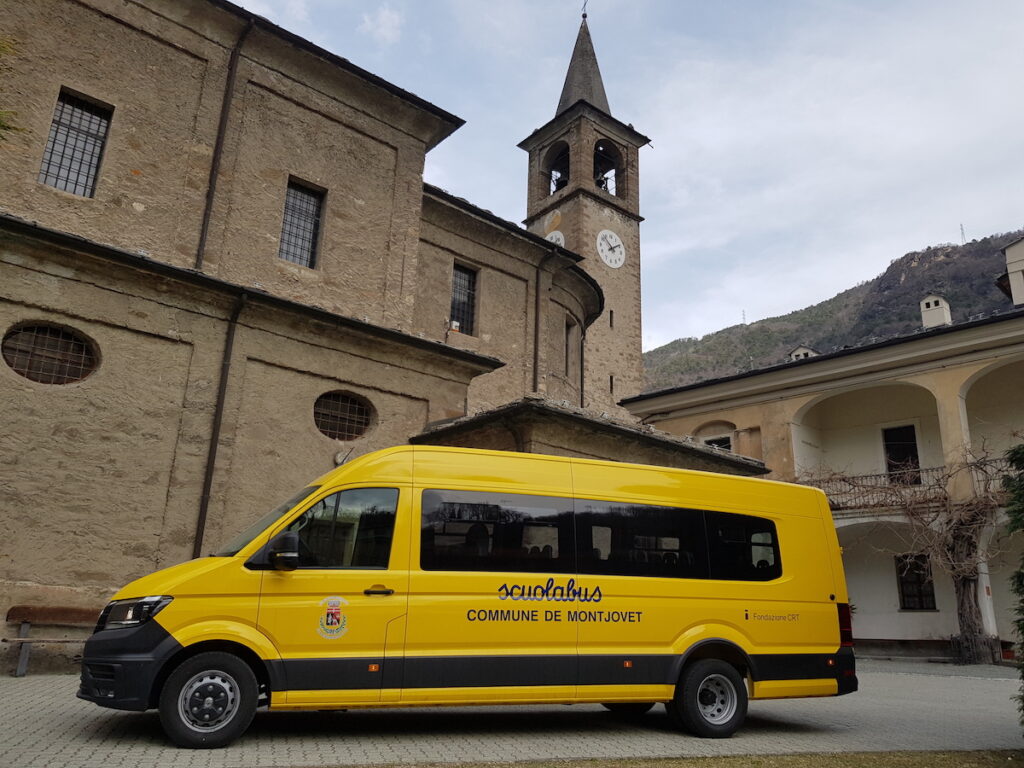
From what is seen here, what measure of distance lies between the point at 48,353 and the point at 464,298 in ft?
32.1

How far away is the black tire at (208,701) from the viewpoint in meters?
5.41

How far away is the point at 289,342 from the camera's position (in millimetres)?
11891

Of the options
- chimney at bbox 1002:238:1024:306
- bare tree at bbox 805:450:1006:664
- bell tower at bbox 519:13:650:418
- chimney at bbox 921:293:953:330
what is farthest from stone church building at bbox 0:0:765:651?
bell tower at bbox 519:13:650:418

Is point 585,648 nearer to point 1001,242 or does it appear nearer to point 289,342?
point 289,342

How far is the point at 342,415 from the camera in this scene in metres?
12.4

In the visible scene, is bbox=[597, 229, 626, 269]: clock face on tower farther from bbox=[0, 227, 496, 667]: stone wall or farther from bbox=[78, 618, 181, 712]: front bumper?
bbox=[78, 618, 181, 712]: front bumper

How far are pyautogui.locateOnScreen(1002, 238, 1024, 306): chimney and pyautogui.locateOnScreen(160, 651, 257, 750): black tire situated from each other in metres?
26.4

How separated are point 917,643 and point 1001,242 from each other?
59.2 metres

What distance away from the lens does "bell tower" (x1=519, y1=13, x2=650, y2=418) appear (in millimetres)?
33156

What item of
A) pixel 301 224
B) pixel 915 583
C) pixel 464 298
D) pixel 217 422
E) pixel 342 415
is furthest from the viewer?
pixel 915 583

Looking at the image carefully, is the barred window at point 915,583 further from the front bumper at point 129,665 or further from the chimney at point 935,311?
the front bumper at point 129,665

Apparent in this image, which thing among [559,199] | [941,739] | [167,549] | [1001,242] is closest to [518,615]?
[941,739]

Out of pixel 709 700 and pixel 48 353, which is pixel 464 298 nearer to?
pixel 48 353

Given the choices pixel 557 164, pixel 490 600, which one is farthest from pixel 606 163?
pixel 490 600
